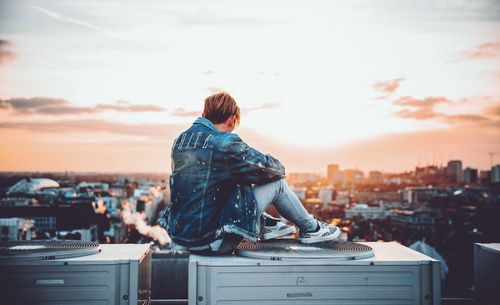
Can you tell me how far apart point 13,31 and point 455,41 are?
4.02 meters

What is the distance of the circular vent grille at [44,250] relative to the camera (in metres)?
1.94

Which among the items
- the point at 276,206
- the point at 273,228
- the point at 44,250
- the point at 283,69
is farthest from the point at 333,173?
the point at 44,250

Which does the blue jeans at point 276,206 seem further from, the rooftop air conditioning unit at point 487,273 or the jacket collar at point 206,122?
the rooftop air conditioning unit at point 487,273

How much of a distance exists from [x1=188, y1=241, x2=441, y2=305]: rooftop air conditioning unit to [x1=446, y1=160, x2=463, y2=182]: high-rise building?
6.65 m

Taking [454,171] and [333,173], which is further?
[333,173]

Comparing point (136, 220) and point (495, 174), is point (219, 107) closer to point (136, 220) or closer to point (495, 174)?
point (495, 174)

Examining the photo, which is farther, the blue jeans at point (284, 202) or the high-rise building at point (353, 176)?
the high-rise building at point (353, 176)

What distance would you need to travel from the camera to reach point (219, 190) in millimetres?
2072

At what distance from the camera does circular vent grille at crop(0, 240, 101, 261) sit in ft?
6.37

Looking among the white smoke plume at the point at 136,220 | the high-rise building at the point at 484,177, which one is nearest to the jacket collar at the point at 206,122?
the high-rise building at the point at 484,177

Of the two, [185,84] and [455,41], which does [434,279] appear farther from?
[185,84]

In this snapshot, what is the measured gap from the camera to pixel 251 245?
7.33ft

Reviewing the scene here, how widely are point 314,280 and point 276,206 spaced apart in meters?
0.36

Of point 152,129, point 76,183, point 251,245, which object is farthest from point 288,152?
point 76,183
